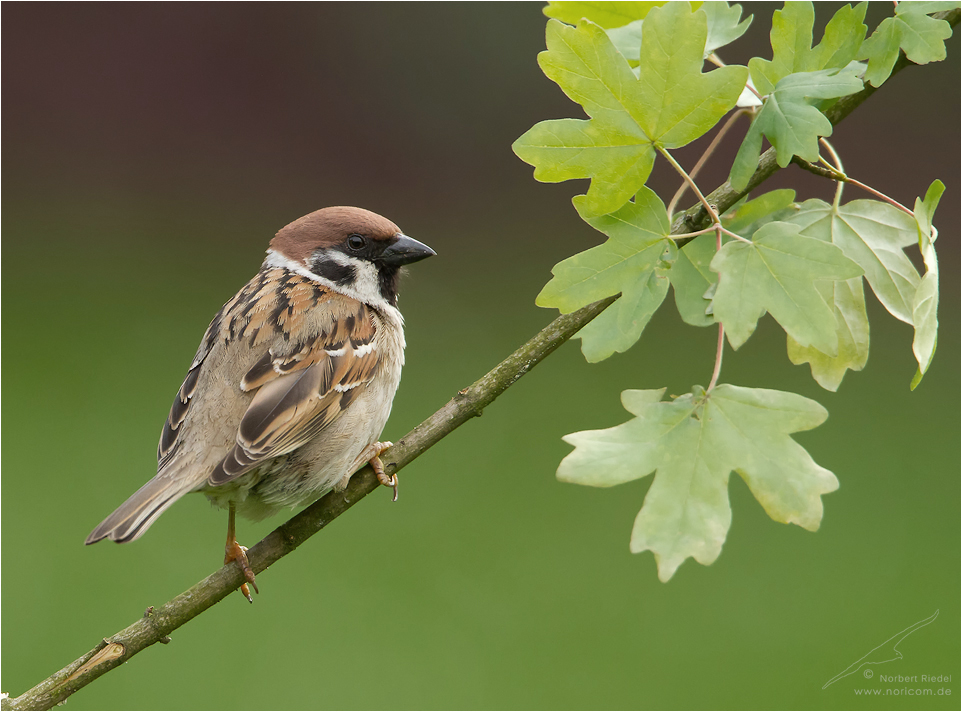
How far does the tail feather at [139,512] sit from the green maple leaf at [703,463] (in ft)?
2.72

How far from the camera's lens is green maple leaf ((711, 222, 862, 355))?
1114 mm

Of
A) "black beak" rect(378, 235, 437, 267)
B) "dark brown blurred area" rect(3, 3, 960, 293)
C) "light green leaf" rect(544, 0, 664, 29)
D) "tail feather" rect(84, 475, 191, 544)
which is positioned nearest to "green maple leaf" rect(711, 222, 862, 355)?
"light green leaf" rect(544, 0, 664, 29)

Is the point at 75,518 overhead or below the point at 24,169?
below

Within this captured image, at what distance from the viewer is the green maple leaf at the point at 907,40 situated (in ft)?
4.11

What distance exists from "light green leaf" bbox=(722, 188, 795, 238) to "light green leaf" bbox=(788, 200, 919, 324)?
9 centimetres

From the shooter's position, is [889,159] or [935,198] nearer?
[935,198]

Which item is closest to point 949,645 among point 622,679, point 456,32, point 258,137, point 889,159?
point 622,679

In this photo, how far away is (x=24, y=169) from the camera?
5.68 meters

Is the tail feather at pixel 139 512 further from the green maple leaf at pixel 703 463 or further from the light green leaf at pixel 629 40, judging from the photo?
the light green leaf at pixel 629 40

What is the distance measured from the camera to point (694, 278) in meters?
1.28

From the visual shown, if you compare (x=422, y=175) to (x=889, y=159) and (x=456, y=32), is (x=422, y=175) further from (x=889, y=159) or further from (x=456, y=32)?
(x=889, y=159)

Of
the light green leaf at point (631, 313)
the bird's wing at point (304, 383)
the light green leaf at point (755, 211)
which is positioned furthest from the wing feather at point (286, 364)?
the light green leaf at point (755, 211)

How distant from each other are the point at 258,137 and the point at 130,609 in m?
3.18

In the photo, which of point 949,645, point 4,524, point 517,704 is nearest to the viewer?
point 517,704
